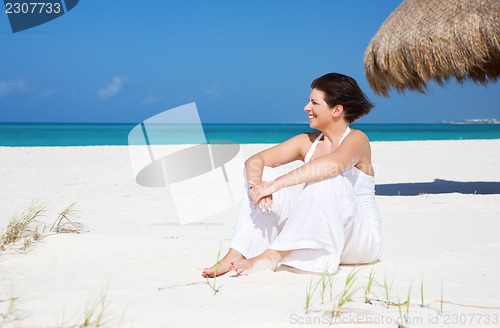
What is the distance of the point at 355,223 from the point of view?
2588 mm

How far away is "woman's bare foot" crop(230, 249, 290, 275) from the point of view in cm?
257

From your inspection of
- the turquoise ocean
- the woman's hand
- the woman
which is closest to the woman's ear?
the woman

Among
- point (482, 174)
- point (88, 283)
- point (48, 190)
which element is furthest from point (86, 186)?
point (482, 174)

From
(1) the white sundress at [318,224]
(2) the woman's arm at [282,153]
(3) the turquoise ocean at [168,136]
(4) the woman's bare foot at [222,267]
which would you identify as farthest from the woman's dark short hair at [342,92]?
(3) the turquoise ocean at [168,136]

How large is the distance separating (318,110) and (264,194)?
53 centimetres

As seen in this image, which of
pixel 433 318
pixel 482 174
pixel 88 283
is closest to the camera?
pixel 433 318

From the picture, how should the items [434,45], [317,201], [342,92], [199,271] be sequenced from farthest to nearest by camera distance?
1. [434,45]
2. [199,271]
3. [342,92]
4. [317,201]

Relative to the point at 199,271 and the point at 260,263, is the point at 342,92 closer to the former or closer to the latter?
the point at 260,263

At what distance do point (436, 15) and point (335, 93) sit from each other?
408cm

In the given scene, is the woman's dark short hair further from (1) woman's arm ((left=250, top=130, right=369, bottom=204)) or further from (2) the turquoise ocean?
(2) the turquoise ocean

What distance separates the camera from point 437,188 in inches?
271

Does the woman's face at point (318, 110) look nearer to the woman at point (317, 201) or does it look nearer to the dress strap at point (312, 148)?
the woman at point (317, 201)

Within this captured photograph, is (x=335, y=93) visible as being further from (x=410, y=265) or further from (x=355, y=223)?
(x=410, y=265)

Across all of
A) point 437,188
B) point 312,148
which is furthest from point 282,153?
point 437,188
